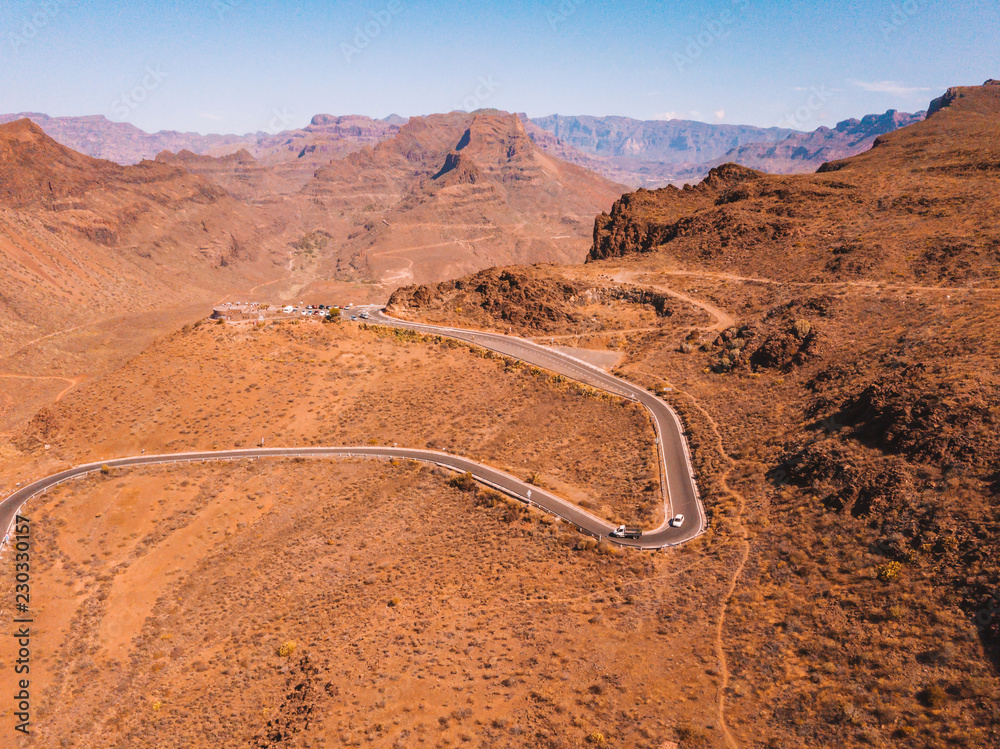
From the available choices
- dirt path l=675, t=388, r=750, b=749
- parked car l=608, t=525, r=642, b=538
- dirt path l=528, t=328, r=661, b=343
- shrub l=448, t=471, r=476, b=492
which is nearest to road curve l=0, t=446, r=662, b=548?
parked car l=608, t=525, r=642, b=538

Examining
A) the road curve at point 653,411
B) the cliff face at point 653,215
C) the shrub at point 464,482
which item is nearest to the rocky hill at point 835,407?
the cliff face at point 653,215

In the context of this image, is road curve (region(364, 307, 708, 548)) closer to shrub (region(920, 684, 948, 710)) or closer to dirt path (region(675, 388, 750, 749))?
dirt path (region(675, 388, 750, 749))

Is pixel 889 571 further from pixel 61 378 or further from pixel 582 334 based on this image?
pixel 61 378

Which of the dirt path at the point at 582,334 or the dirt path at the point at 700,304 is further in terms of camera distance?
the dirt path at the point at 582,334

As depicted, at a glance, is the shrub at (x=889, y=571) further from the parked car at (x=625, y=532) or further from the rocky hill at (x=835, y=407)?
the parked car at (x=625, y=532)

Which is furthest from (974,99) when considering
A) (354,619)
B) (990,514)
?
(354,619)

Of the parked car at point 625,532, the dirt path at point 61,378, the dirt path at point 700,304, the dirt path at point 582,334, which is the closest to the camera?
the parked car at point 625,532
